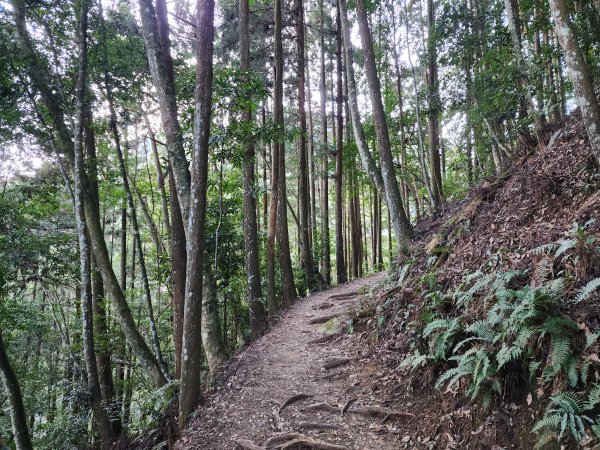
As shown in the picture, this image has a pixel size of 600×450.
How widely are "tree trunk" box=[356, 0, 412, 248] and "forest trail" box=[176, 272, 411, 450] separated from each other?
10.1ft

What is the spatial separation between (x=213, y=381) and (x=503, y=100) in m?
8.59

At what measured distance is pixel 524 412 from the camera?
336cm

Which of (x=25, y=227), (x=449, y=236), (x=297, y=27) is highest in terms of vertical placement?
(x=297, y=27)

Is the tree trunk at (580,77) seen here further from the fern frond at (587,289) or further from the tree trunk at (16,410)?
the tree trunk at (16,410)

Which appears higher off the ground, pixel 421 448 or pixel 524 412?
pixel 524 412

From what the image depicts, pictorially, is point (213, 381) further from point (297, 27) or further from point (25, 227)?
point (297, 27)

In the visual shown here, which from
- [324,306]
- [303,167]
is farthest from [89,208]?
[303,167]

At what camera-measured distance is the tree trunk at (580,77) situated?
→ 4734 mm

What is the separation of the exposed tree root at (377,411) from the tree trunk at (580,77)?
410 centimetres

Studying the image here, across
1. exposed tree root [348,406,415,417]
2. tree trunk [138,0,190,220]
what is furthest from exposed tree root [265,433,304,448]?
tree trunk [138,0,190,220]

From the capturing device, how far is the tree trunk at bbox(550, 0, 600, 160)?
4.73 m

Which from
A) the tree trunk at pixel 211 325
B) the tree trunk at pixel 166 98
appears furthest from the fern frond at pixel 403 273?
the tree trunk at pixel 166 98

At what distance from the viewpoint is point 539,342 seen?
11.3 ft

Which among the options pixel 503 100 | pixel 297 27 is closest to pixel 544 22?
pixel 503 100
